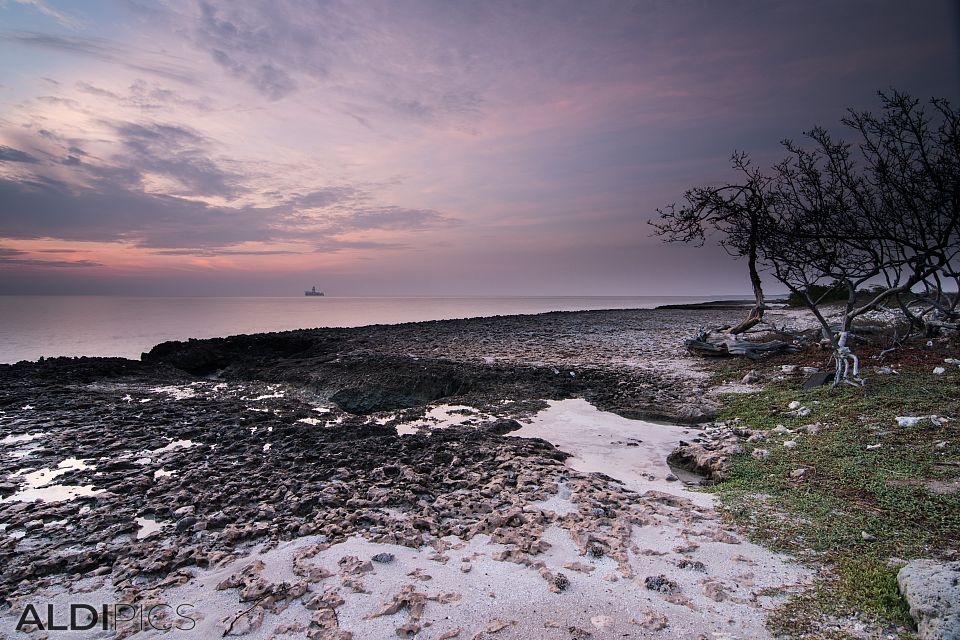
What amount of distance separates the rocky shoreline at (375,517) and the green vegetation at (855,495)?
12.7 inches

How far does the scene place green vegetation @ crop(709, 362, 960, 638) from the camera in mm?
3172

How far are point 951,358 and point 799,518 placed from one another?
889cm

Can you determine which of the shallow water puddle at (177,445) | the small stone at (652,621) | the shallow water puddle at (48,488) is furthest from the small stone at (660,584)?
the shallow water puddle at (177,445)

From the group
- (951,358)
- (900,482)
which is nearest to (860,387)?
(951,358)

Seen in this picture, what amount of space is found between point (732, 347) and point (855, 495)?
425 inches

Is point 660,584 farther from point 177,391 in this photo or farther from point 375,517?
point 177,391

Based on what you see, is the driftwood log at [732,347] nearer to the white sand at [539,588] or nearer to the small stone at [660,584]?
the white sand at [539,588]

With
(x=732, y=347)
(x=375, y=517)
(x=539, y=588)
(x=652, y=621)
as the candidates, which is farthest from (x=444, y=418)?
(x=732, y=347)

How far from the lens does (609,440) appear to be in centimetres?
770

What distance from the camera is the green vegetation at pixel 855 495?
3172mm

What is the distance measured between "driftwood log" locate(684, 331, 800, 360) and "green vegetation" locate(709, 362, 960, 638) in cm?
572

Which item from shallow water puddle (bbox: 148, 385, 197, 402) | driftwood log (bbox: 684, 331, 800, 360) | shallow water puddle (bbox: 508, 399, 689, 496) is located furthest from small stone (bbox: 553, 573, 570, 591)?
driftwood log (bbox: 684, 331, 800, 360)

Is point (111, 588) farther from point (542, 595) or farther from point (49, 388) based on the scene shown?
point (49, 388)

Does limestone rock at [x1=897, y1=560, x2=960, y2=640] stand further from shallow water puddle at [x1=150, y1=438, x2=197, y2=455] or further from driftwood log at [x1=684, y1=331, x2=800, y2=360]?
driftwood log at [x1=684, y1=331, x2=800, y2=360]
